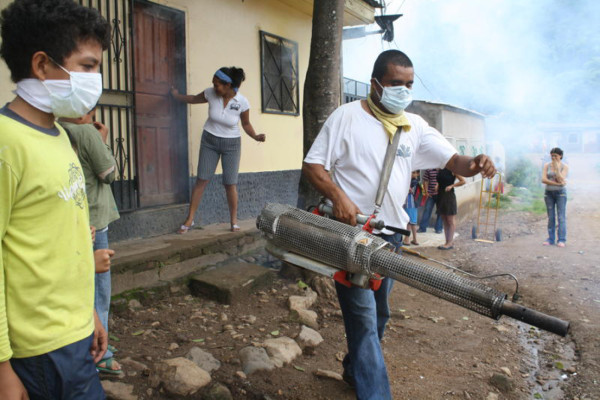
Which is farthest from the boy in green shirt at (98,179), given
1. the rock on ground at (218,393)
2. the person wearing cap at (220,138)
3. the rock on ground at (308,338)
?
the person wearing cap at (220,138)

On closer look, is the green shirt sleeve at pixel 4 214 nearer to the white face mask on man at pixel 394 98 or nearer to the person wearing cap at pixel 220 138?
the white face mask on man at pixel 394 98

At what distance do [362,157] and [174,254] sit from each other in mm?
2861

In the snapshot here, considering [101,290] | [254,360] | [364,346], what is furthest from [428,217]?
[101,290]

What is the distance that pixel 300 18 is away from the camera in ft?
27.7

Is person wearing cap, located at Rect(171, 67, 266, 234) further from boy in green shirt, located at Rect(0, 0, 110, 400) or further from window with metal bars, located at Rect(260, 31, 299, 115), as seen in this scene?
boy in green shirt, located at Rect(0, 0, 110, 400)

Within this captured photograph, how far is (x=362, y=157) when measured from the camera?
267cm

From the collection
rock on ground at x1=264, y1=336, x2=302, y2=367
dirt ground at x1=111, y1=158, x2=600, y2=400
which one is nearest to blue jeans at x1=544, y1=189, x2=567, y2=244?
dirt ground at x1=111, y1=158, x2=600, y2=400

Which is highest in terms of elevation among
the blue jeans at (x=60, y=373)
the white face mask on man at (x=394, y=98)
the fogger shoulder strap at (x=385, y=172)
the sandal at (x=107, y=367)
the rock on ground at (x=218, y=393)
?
the white face mask on man at (x=394, y=98)

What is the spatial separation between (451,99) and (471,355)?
2953 cm

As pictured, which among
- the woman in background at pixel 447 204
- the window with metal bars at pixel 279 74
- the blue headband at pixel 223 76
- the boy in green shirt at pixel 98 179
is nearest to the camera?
the boy in green shirt at pixel 98 179

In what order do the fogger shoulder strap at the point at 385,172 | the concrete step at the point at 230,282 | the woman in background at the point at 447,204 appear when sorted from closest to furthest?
the fogger shoulder strap at the point at 385,172 → the concrete step at the point at 230,282 → the woman in background at the point at 447,204

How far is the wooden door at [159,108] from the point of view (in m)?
5.77

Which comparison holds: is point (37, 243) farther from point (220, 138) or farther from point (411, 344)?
point (220, 138)

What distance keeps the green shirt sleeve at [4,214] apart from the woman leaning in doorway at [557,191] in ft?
31.6
